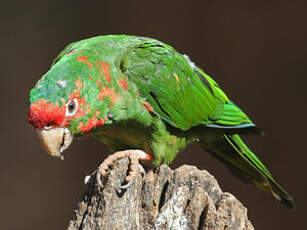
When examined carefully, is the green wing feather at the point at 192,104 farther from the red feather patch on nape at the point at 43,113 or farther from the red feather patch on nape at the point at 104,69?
the red feather patch on nape at the point at 43,113

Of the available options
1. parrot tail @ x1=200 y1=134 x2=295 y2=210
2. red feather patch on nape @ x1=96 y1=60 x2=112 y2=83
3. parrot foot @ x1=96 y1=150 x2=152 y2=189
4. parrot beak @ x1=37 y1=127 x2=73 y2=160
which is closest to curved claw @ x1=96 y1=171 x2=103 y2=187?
parrot foot @ x1=96 y1=150 x2=152 y2=189

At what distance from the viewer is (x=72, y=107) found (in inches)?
109

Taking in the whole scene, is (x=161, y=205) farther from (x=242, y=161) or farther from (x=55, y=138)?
(x=242, y=161)

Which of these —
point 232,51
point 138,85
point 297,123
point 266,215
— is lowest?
point 266,215

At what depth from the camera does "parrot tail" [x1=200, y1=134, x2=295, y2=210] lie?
12.4 ft

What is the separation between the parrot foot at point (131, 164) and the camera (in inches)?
107

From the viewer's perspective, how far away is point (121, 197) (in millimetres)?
2617

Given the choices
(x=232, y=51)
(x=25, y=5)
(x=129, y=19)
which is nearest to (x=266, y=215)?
(x=232, y=51)

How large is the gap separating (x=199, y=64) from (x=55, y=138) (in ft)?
10.2

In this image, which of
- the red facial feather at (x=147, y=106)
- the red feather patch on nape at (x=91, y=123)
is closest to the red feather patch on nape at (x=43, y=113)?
the red feather patch on nape at (x=91, y=123)

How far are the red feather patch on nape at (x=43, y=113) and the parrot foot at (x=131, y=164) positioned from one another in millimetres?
391

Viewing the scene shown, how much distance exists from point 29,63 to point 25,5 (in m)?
0.67

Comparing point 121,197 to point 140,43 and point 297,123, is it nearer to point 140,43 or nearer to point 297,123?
point 140,43

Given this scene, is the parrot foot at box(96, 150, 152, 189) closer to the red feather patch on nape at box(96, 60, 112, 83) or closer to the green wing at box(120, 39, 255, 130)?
the green wing at box(120, 39, 255, 130)
